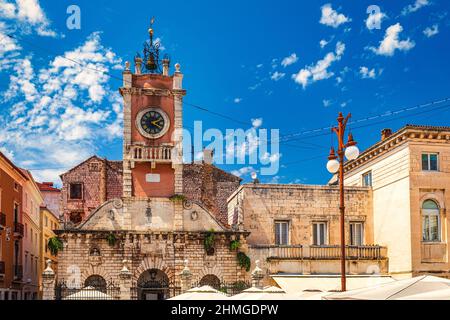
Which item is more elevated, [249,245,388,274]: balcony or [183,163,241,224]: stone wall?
[183,163,241,224]: stone wall

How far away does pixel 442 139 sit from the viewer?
90.8ft

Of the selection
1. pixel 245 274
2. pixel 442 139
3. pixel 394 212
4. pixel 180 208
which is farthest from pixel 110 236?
pixel 442 139

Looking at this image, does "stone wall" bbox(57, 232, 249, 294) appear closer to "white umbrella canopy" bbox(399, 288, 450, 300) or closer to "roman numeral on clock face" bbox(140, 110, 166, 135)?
"roman numeral on clock face" bbox(140, 110, 166, 135)

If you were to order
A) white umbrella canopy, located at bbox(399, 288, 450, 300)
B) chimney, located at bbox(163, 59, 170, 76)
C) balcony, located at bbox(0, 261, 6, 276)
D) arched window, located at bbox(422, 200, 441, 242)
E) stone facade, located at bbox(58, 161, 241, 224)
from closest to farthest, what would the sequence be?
white umbrella canopy, located at bbox(399, 288, 450, 300) → arched window, located at bbox(422, 200, 441, 242) → balcony, located at bbox(0, 261, 6, 276) → chimney, located at bbox(163, 59, 170, 76) → stone facade, located at bbox(58, 161, 241, 224)

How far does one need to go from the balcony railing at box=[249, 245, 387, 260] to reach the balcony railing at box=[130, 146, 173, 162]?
6155 mm

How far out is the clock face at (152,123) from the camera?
30277mm

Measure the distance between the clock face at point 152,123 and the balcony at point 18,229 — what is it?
9.62 metres

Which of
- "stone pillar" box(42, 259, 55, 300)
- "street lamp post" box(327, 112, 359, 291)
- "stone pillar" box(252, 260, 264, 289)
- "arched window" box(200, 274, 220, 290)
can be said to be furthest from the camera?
"arched window" box(200, 274, 220, 290)

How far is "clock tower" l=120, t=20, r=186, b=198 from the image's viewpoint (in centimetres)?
2983

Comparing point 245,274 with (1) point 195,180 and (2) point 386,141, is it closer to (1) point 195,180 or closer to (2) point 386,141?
(2) point 386,141

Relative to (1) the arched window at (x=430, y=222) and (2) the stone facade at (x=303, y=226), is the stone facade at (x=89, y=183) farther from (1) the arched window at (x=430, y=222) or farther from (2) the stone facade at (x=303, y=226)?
(1) the arched window at (x=430, y=222)

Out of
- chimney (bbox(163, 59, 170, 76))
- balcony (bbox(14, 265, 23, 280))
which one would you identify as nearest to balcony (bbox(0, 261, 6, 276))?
balcony (bbox(14, 265, 23, 280))

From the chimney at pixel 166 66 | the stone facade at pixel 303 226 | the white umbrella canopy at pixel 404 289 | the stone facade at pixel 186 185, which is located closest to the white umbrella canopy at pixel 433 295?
the white umbrella canopy at pixel 404 289

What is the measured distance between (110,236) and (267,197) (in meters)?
7.82
